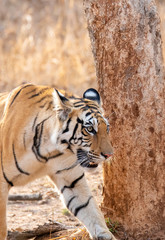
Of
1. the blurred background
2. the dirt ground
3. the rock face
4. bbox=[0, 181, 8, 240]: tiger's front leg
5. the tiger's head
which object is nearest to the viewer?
the tiger's head

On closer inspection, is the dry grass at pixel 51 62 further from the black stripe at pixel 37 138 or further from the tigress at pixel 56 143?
the black stripe at pixel 37 138

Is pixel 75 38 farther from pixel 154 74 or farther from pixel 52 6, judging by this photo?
pixel 154 74

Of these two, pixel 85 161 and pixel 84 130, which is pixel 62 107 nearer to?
pixel 84 130

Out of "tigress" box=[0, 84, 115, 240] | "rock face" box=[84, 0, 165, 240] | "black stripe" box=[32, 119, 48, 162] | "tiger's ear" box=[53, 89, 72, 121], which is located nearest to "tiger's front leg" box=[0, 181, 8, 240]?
"tigress" box=[0, 84, 115, 240]

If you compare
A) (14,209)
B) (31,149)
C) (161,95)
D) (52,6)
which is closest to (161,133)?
(161,95)

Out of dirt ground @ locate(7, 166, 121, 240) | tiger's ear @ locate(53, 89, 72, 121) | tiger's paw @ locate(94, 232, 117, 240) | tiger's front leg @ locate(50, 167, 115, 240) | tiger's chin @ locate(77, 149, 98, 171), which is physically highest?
tiger's ear @ locate(53, 89, 72, 121)

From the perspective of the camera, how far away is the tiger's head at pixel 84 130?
137 inches

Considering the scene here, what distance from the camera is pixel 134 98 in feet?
13.0

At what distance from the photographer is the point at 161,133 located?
3990 millimetres

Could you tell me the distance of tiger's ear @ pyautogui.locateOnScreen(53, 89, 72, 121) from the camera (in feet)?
11.6

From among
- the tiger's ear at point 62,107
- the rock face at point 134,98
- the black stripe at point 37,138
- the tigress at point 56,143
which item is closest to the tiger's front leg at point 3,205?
the tigress at point 56,143

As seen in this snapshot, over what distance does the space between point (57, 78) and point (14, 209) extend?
4.81 meters

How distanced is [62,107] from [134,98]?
0.69 metres

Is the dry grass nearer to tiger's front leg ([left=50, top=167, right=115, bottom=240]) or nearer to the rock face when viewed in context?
the rock face
